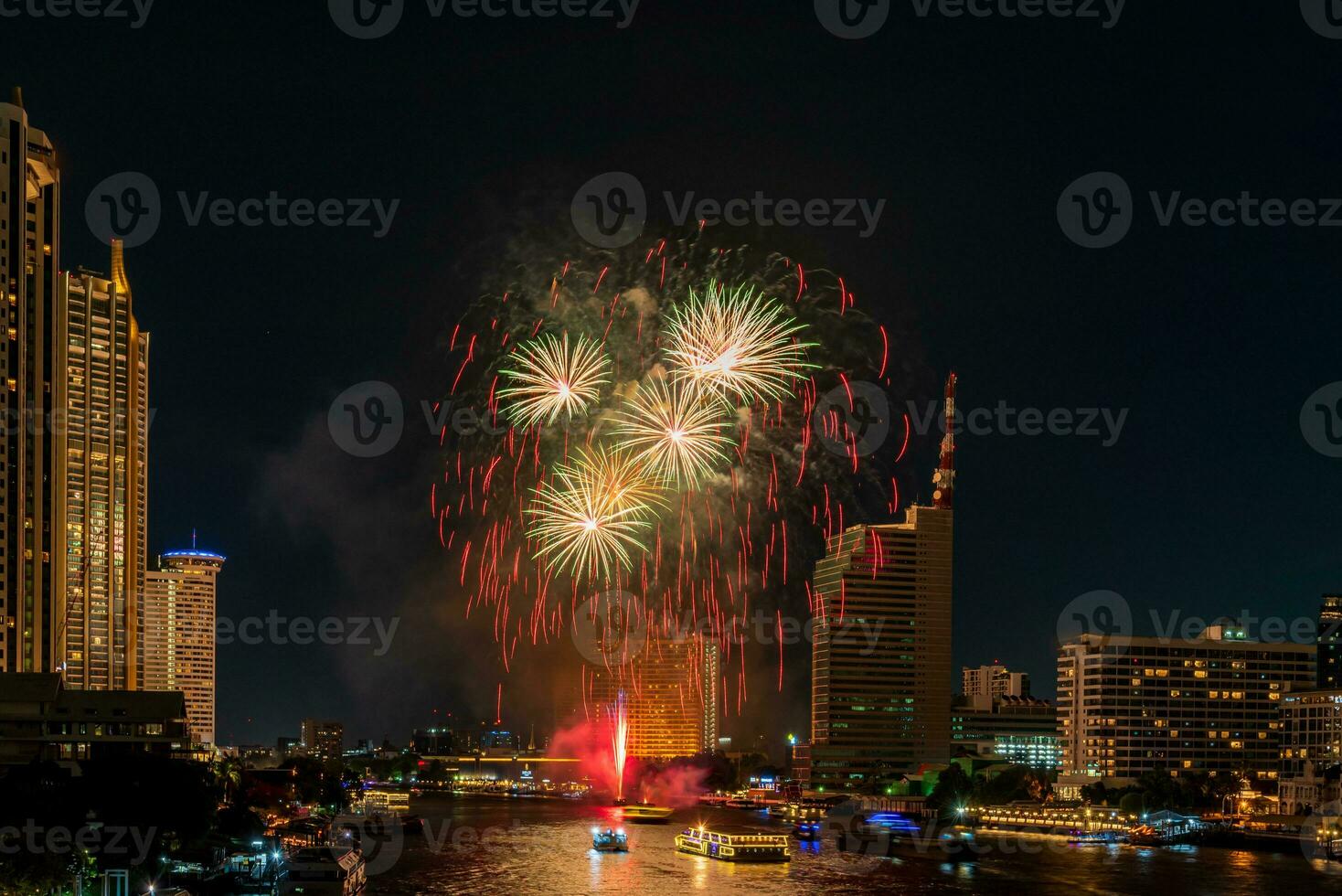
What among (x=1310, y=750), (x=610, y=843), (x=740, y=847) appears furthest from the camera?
(x=1310, y=750)

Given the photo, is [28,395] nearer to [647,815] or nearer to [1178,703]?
[647,815]

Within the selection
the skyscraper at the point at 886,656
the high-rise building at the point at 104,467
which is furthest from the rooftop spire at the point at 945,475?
the high-rise building at the point at 104,467

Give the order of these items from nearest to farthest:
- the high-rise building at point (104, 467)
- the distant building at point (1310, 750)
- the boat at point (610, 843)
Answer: the boat at point (610, 843)
the high-rise building at point (104, 467)
the distant building at point (1310, 750)

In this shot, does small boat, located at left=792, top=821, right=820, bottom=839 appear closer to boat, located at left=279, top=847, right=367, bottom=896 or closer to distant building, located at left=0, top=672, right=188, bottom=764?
distant building, located at left=0, top=672, right=188, bottom=764

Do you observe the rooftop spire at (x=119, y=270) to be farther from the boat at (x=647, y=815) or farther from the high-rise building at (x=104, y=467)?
the boat at (x=647, y=815)

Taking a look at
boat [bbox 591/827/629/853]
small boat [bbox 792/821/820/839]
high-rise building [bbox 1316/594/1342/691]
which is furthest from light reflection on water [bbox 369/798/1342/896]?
high-rise building [bbox 1316/594/1342/691]

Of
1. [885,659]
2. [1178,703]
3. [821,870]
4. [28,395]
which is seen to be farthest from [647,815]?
[1178,703]
